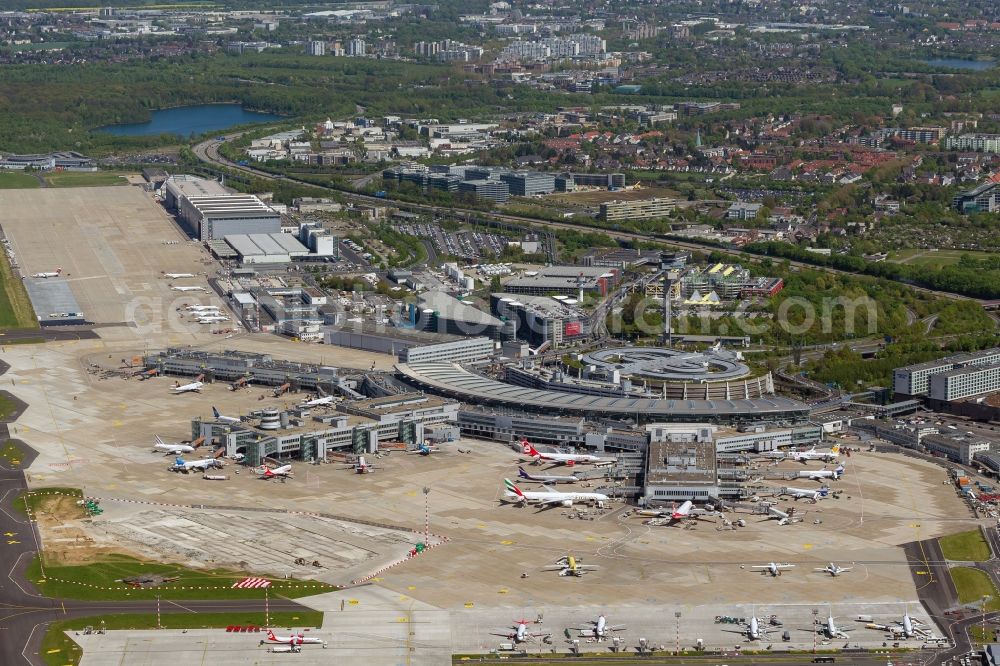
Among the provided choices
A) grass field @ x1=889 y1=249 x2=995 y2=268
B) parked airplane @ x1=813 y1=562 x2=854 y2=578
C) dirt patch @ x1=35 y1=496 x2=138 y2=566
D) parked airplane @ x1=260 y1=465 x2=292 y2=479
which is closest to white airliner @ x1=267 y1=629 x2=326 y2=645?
dirt patch @ x1=35 y1=496 x2=138 y2=566

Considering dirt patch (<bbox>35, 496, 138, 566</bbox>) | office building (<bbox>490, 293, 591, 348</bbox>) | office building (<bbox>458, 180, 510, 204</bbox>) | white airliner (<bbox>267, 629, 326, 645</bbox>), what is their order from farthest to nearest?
office building (<bbox>458, 180, 510, 204</bbox>)
office building (<bbox>490, 293, 591, 348</bbox>)
dirt patch (<bbox>35, 496, 138, 566</bbox>)
white airliner (<bbox>267, 629, 326, 645</bbox>)

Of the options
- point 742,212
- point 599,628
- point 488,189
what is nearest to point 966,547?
point 599,628

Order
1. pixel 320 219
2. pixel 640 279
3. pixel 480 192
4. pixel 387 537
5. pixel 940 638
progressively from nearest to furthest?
1. pixel 940 638
2. pixel 387 537
3. pixel 640 279
4. pixel 320 219
5. pixel 480 192

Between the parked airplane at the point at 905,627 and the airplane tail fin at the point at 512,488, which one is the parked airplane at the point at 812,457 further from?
the parked airplane at the point at 905,627

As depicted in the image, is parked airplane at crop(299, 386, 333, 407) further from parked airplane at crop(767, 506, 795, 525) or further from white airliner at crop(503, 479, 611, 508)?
parked airplane at crop(767, 506, 795, 525)

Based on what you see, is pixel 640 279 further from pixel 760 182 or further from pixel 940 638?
pixel 940 638

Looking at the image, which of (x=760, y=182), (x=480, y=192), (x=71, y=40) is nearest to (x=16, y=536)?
(x=480, y=192)

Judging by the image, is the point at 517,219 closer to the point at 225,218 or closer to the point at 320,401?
the point at 225,218
